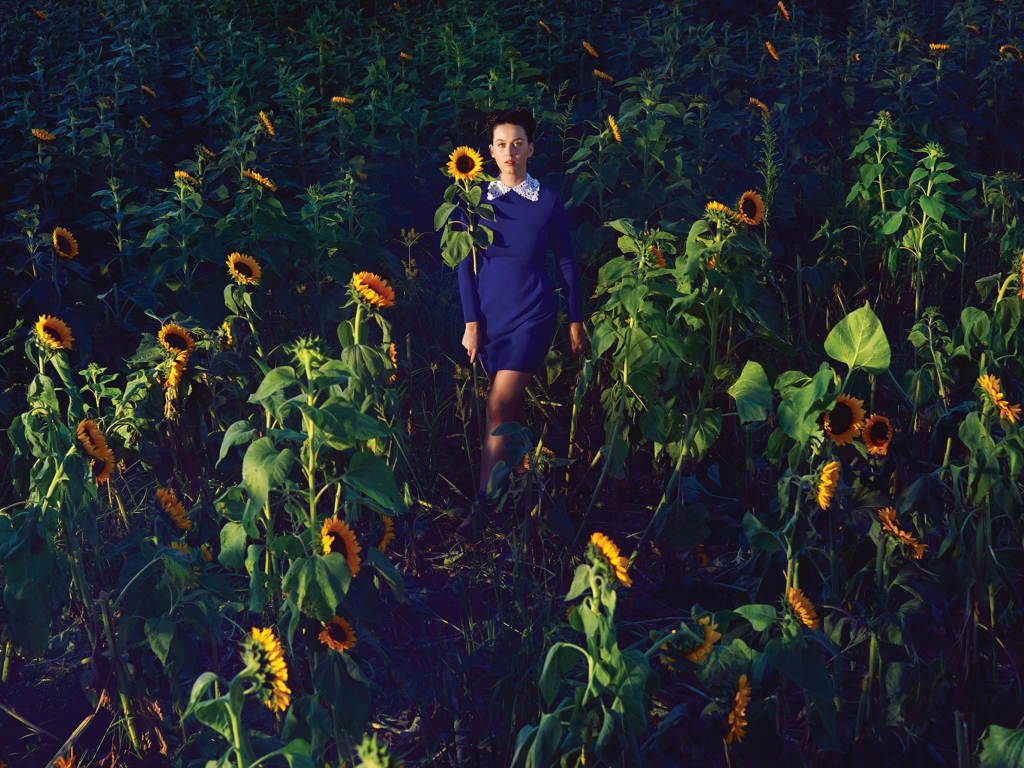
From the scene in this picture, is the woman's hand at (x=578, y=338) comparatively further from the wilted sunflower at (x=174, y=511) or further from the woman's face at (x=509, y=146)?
the wilted sunflower at (x=174, y=511)

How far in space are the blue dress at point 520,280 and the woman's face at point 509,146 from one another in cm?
8

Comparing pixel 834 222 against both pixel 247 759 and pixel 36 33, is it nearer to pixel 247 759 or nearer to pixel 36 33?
pixel 247 759

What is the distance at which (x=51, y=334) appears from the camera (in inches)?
98.9

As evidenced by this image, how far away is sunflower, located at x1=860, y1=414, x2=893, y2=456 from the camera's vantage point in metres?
2.32

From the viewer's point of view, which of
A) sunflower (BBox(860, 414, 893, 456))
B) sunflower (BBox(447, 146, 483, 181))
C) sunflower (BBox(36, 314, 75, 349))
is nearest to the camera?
sunflower (BBox(860, 414, 893, 456))

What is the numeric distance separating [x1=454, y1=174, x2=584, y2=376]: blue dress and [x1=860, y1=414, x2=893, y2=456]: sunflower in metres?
1.44

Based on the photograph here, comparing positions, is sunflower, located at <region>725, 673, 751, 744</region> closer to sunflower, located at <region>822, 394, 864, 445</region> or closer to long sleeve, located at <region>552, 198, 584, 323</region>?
sunflower, located at <region>822, 394, 864, 445</region>

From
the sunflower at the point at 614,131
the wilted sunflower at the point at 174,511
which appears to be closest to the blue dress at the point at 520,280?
the sunflower at the point at 614,131

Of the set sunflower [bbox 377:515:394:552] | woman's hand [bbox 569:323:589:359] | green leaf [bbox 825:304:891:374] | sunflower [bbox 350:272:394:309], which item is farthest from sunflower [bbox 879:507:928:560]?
woman's hand [bbox 569:323:589:359]

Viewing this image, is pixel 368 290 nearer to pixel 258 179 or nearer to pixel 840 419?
pixel 840 419

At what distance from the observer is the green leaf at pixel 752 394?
8.55ft

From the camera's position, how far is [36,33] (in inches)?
264

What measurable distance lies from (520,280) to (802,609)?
1.83 metres

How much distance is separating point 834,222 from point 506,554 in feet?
8.56
